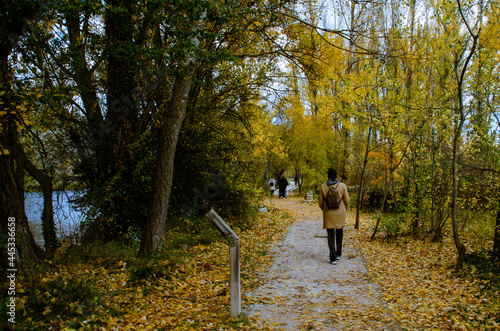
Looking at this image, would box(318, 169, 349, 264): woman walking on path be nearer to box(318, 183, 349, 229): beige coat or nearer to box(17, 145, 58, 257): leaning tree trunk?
box(318, 183, 349, 229): beige coat

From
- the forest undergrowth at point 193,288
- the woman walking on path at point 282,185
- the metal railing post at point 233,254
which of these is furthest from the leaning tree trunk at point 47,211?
the woman walking on path at point 282,185

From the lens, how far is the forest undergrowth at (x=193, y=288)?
372 cm

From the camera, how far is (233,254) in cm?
389

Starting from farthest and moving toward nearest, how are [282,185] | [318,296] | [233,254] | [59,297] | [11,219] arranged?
[282,185], [318,296], [11,219], [233,254], [59,297]

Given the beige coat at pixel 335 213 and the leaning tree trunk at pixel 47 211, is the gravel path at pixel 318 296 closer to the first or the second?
the beige coat at pixel 335 213

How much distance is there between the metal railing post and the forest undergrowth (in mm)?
168

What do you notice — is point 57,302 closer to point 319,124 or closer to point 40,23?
point 40,23

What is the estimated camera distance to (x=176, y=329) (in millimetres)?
3693

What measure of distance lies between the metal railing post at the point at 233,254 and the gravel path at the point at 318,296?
310 mm

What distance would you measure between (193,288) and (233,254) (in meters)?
1.57

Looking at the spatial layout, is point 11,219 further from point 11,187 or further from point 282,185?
point 282,185

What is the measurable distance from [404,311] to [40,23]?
21.4 ft

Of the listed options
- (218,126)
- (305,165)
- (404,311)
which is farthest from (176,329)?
(305,165)

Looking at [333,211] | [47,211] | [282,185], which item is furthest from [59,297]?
[282,185]
